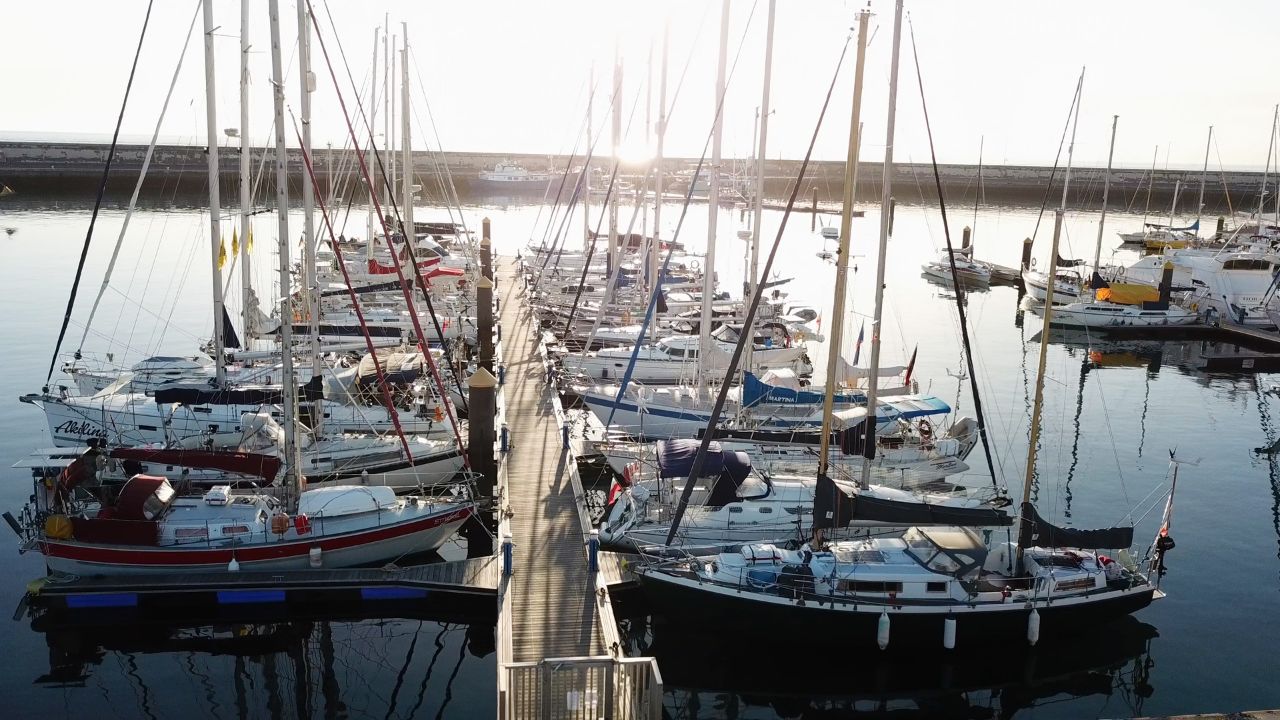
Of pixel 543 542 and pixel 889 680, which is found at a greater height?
pixel 543 542

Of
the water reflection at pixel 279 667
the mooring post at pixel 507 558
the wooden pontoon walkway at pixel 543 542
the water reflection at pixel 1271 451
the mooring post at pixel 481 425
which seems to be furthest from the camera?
the water reflection at pixel 1271 451

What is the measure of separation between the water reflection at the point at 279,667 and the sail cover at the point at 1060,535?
1046 cm

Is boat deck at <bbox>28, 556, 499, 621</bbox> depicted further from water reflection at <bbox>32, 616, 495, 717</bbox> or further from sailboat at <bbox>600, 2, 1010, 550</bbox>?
sailboat at <bbox>600, 2, 1010, 550</bbox>

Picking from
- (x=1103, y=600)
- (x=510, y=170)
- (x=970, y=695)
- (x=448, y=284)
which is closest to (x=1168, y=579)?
(x=1103, y=600)

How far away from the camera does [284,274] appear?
62.4 ft

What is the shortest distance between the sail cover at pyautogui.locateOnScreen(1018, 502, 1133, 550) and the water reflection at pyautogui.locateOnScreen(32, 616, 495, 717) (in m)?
10.5

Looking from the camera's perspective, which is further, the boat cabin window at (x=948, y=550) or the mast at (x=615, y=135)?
the mast at (x=615, y=135)

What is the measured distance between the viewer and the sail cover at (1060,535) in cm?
1831

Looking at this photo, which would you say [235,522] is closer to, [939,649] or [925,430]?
[939,649]

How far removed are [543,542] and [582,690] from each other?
5.87m

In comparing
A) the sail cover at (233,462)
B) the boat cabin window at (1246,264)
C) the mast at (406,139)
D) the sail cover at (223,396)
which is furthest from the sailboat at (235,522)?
the boat cabin window at (1246,264)

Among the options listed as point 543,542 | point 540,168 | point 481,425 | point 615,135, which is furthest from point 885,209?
point 540,168

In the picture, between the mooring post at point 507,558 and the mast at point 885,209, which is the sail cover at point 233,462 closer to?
the mooring post at point 507,558

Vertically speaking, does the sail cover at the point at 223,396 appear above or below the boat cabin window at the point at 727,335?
below
